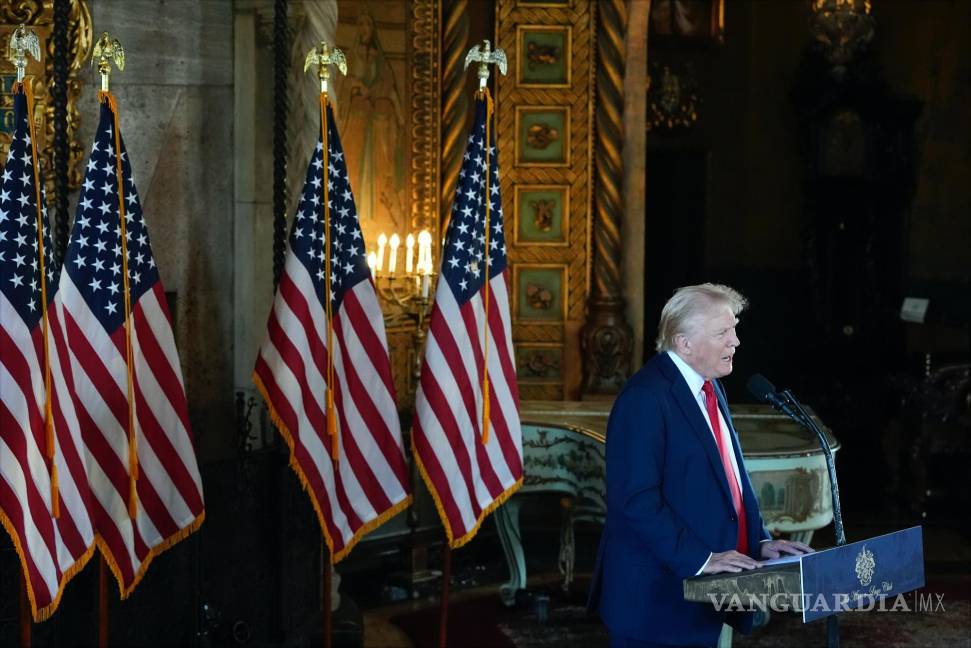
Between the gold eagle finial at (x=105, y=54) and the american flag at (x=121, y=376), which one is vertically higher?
the gold eagle finial at (x=105, y=54)

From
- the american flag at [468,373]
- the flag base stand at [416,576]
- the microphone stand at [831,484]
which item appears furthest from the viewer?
the flag base stand at [416,576]

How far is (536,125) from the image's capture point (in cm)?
912

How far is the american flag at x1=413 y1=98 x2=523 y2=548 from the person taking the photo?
5816mm

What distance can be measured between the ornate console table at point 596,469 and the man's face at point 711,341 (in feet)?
6.90

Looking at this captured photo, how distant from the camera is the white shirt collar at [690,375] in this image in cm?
428

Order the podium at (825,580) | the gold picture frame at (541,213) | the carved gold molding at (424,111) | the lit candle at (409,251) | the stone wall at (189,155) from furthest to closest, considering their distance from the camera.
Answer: the gold picture frame at (541,213), the carved gold molding at (424,111), the lit candle at (409,251), the stone wall at (189,155), the podium at (825,580)

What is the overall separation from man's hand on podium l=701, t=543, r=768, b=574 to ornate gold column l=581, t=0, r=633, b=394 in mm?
4943

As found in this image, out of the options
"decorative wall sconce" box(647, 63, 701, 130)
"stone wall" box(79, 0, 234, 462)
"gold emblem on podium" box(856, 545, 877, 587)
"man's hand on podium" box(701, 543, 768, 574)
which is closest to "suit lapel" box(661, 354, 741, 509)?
"man's hand on podium" box(701, 543, 768, 574)

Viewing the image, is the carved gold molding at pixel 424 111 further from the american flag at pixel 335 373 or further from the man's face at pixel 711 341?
the man's face at pixel 711 341

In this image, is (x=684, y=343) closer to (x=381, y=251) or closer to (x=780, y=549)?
(x=780, y=549)

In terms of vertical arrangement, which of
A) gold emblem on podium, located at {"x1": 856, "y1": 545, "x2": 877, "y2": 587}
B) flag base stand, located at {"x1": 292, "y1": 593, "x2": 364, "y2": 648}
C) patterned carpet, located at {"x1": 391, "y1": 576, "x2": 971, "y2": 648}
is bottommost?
patterned carpet, located at {"x1": 391, "y1": 576, "x2": 971, "y2": 648}

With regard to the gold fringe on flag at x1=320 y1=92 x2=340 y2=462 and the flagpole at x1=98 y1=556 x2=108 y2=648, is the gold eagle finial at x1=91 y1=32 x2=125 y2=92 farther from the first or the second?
the flagpole at x1=98 y1=556 x2=108 y2=648

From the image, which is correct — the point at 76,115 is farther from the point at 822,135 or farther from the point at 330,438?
the point at 822,135

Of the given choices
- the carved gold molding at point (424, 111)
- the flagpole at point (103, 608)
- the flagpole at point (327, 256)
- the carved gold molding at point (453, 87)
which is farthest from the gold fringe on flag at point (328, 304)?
the carved gold molding at point (453, 87)
